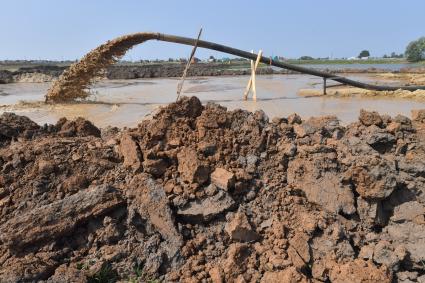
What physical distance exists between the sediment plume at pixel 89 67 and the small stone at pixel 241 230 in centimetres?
840

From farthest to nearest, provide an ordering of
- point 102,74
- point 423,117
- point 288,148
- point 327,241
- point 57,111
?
point 102,74 → point 57,111 → point 423,117 → point 288,148 → point 327,241

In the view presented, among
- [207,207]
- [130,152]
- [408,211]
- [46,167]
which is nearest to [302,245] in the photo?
[207,207]

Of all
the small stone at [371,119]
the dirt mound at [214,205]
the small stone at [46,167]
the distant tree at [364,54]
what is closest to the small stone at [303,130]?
the dirt mound at [214,205]

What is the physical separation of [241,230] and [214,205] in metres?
0.36

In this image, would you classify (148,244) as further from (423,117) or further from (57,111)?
(57,111)

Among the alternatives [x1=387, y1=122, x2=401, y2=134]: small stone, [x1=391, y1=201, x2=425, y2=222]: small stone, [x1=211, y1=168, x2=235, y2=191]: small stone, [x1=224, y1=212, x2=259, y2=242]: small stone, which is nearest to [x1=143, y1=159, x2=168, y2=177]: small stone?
[x1=211, y1=168, x2=235, y2=191]: small stone

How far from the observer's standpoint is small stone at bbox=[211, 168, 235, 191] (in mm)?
4184

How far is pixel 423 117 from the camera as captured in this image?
5.47 metres

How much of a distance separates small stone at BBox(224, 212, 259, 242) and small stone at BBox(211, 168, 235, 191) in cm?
33

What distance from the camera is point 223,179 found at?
420cm

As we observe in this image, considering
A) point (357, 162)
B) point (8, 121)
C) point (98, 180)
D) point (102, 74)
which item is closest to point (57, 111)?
point (102, 74)

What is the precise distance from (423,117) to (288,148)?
2.09 meters

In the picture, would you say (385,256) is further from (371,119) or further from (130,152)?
(130,152)

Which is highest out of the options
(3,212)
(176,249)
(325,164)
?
(325,164)
